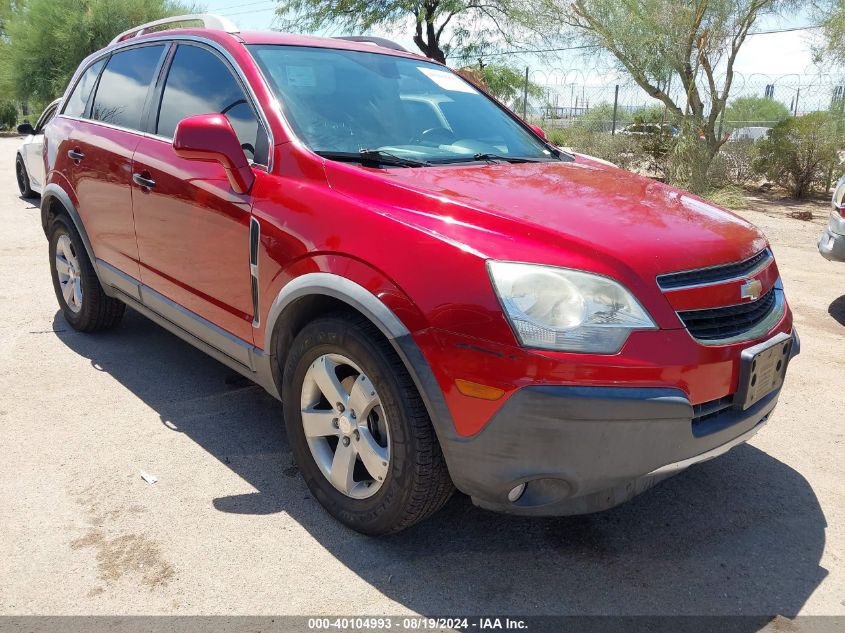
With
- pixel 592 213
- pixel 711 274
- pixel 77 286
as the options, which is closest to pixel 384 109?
pixel 592 213

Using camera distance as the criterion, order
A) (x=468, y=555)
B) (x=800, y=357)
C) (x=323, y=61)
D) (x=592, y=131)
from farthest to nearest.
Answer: (x=592, y=131) < (x=800, y=357) < (x=323, y=61) < (x=468, y=555)

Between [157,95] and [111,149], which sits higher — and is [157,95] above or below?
above

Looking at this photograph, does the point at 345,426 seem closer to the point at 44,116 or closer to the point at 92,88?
the point at 92,88

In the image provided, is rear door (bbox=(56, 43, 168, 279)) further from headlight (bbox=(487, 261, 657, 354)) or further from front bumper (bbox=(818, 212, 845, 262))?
front bumper (bbox=(818, 212, 845, 262))

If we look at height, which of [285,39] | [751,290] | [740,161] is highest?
[285,39]

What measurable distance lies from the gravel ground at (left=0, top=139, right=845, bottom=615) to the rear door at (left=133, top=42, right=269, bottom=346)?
0.62 meters

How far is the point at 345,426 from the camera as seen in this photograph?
8.78 ft

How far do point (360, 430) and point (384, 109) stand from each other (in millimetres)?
1564

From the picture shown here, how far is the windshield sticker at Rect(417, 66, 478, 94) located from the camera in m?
3.86

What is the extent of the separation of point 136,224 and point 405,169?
1790mm

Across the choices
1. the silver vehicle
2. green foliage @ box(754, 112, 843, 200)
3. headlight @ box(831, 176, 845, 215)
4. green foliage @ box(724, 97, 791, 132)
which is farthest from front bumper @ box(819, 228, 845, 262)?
green foliage @ box(724, 97, 791, 132)

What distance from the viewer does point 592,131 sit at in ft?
52.6

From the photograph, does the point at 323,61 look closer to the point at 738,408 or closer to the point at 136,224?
the point at 136,224

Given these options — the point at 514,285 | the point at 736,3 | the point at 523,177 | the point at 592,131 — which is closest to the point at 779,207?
the point at 736,3
